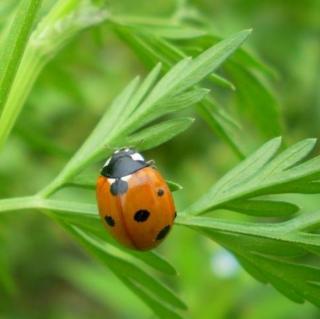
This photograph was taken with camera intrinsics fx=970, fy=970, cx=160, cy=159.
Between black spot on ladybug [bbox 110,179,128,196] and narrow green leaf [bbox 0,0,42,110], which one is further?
black spot on ladybug [bbox 110,179,128,196]

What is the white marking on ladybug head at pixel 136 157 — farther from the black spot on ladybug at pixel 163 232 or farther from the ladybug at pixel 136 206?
the black spot on ladybug at pixel 163 232

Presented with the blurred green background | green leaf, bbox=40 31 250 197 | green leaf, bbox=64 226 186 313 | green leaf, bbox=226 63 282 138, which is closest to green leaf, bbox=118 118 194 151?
green leaf, bbox=40 31 250 197


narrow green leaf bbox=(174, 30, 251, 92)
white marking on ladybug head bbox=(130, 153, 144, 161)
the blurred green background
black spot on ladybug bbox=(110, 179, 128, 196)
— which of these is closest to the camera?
narrow green leaf bbox=(174, 30, 251, 92)

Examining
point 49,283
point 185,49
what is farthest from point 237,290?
point 49,283

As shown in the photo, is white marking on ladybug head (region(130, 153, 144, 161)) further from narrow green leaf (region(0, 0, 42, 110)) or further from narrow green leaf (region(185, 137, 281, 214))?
narrow green leaf (region(0, 0, 42, 110))

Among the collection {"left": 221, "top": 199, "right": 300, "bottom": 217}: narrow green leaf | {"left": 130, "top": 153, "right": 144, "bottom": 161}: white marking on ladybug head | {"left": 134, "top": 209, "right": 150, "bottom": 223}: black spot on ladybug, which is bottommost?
{"left": 134, "top": 209, "right": 150, "bottom": 223}: black spot on ladybug

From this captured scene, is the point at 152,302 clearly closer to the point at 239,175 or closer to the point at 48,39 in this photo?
the point at 239,175

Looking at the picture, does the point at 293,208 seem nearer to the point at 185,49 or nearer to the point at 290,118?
the point at 185,49
